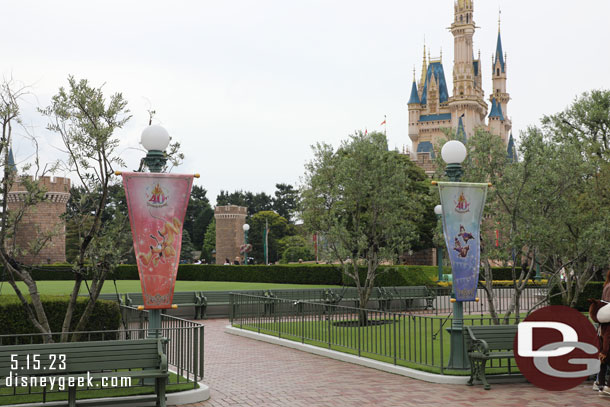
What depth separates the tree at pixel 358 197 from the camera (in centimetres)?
1644

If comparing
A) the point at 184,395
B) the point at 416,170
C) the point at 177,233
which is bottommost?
the point at 184,395

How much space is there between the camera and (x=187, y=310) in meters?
20.4

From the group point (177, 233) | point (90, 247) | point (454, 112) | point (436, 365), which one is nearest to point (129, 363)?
point (177, 233)

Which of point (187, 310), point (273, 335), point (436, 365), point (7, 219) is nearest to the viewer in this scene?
point (7, 219)

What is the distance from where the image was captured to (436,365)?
1000 cm

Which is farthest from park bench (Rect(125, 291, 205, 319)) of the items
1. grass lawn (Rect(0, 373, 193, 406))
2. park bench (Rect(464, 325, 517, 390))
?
park bench (Rect(464, 325, 517, 390))

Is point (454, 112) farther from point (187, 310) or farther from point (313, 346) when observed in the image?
point (313, 346)

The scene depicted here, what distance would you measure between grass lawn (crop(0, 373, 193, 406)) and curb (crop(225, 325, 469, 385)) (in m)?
3.49

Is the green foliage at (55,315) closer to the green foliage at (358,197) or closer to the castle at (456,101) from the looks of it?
the green foliage at (358,197)

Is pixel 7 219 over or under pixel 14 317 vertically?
over

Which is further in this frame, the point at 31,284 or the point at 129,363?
the point at 31,284

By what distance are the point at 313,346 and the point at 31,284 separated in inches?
231

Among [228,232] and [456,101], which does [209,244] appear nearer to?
[228,232]

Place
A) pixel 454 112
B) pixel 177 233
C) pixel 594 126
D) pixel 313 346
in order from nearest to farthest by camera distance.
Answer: pixel 177 233, pixel 313 346, pixel 594 126, pixel 454 112
